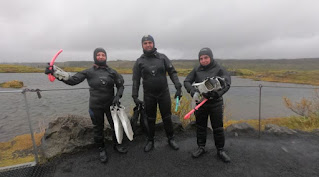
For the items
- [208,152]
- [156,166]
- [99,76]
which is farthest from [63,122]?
[208,152]

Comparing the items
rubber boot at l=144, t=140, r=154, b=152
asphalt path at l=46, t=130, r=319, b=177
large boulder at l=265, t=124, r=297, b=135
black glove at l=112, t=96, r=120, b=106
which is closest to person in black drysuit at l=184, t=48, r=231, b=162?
asphalt path at l=46, t=130, r=319, b=177

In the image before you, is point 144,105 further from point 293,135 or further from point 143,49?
point 293,135

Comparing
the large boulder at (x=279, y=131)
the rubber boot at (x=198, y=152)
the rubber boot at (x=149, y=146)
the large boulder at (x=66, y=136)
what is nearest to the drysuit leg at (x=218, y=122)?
the rubber boot at (x=198, y=152)

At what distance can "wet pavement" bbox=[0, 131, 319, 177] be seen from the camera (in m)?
2.96

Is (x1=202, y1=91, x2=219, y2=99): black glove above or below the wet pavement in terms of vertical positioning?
above

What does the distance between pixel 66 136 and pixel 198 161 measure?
2811mm

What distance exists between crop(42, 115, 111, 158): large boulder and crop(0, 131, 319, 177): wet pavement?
0.16 metres

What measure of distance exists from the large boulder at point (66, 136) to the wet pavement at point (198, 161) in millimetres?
162

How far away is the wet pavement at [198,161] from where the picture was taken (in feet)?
9.72

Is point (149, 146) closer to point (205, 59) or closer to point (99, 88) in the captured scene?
point (99, 88)

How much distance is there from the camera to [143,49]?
11.6 feet

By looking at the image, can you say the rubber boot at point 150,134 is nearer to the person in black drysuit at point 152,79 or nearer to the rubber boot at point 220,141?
the person in black drysuit at point 152,79

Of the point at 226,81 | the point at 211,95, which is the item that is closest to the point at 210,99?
the point at 211,95

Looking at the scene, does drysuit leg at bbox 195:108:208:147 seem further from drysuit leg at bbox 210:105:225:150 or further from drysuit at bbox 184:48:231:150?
drysuit leg at bbox 210:105:225:150
